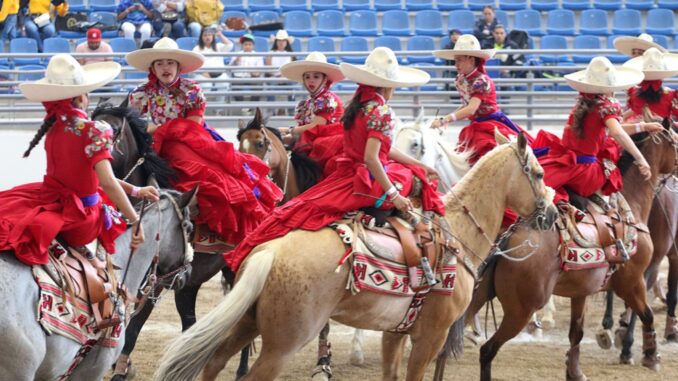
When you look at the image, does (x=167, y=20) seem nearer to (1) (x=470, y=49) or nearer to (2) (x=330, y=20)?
(2) (x=330, y=20)

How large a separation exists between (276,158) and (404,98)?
8915 millimetres

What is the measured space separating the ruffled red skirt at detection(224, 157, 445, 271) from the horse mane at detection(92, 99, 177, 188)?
140 cm

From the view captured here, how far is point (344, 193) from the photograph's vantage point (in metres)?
6.70

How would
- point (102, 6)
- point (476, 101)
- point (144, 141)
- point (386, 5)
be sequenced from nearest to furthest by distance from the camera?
1. point (144, 141)
2. point (476, 101)
3. point (102, 6)
4. point (386, 5)

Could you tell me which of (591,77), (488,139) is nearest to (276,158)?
(488,139)

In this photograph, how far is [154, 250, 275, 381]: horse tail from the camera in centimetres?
604

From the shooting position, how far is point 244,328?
646 centimetres

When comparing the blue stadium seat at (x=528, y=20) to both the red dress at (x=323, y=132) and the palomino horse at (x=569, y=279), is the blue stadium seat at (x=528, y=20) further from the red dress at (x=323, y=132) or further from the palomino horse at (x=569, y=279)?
the red dress at (x=323, y=132)

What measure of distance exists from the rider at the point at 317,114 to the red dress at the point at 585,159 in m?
1.86

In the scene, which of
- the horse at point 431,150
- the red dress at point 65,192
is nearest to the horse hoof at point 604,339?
the horse at point 431,150

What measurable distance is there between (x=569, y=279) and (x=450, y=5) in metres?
11.9

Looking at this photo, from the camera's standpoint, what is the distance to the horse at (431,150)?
30.5ft

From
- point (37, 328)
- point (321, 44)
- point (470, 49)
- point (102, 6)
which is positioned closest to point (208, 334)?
point (37, 328)

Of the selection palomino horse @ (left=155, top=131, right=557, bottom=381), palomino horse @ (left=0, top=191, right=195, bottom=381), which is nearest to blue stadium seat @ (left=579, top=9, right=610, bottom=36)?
palomino horse @ (left=155, top=131, right=557, bottom=381)
